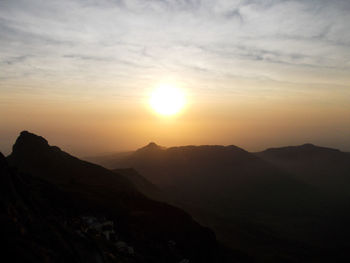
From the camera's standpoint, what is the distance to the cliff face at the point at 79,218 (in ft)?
71.6

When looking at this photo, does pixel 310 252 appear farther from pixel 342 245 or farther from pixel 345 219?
pixel 345 219

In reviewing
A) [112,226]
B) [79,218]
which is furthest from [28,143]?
[112,226]

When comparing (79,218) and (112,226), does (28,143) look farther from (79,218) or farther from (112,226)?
(112,226)

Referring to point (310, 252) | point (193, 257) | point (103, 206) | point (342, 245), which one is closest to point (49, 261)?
point (103, 206)

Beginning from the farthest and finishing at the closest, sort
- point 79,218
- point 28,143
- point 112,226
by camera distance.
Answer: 1. point 28,143
2. point 112,226
3. point 79,218

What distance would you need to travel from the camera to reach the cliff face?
21828mm

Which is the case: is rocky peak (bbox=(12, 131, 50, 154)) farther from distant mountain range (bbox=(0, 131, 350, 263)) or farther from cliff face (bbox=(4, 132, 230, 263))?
distant mountain range (bbox=(0, 131, 350, 263))

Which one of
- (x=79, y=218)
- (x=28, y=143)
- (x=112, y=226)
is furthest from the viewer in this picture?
(x=28, y=143)

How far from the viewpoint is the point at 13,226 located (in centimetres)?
1922

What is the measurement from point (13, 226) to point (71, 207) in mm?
30255

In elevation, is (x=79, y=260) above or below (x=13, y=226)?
below

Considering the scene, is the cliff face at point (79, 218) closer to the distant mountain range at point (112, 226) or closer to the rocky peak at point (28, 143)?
the rocky peak at point (28, 143)

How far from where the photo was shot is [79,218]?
43.1 m

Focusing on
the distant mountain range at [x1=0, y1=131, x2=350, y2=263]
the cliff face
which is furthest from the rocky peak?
the distant mountain range at [x1=0, y1=131, x2=350, y2=263]
